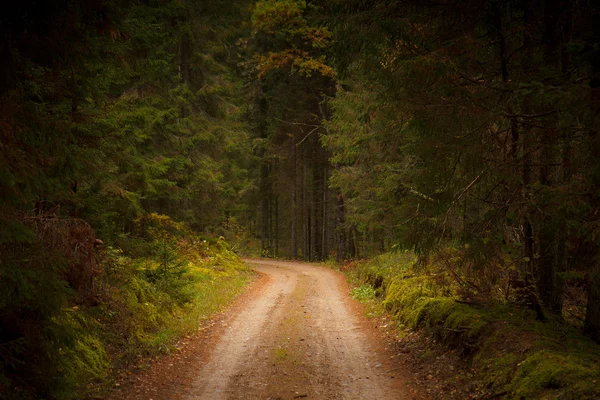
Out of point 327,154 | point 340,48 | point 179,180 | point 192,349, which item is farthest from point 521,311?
point 327,154

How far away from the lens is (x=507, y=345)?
638cm

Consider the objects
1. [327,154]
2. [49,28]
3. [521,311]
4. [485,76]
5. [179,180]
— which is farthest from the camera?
[327,154]

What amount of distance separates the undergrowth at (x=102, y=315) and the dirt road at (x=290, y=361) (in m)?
0.85

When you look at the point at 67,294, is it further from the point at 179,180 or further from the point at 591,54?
the point at 179,180

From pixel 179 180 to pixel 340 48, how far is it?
14.5 m

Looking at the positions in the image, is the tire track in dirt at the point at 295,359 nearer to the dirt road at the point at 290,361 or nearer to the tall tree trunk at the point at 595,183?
the dirt road at the point at 290,361

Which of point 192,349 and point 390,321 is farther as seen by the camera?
point 390,321

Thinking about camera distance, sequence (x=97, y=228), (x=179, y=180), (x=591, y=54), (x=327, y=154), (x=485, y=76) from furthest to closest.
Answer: (x=327, y=154) < (x=179, y=180) < (x=97, y=228) < (x=485, y=76) < (x=591, y=54)

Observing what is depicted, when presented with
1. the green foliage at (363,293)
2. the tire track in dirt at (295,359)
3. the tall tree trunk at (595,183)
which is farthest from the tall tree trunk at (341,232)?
the tall tree trunk at (595,183)

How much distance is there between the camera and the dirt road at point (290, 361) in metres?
6.80

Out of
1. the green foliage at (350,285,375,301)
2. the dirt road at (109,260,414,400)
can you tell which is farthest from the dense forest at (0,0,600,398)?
the green foliage at (350,285,375,301)

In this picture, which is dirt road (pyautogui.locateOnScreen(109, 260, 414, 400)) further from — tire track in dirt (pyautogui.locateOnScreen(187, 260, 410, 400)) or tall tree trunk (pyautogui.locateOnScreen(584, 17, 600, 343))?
tall tree trunk (pyautogui.locateOnScreen(584, 17, 600, 343))

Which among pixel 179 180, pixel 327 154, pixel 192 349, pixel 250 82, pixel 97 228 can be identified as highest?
pixel 250 82

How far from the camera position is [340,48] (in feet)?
24.7
